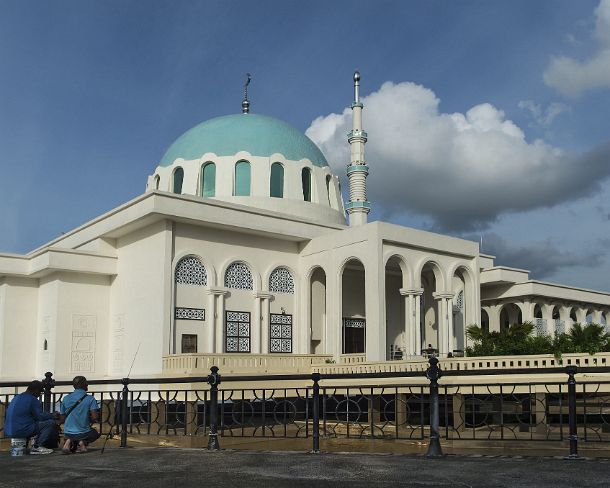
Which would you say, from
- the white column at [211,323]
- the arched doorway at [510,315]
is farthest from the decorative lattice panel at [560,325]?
the white column at [211,323]

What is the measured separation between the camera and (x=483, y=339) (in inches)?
848

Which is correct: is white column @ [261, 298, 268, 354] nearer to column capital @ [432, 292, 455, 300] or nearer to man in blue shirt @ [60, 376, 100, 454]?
column capital @ [432, 292, 455, 300]

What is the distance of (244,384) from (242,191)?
385 inches

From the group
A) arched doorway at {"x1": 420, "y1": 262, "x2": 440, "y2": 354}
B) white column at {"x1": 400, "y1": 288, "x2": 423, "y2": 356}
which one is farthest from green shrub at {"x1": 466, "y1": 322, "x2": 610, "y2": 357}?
arched doorway at {"x1": 420, "y1": 262, "x2": 440, "y2": 354}

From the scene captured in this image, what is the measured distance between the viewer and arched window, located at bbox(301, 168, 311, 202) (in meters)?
27.9

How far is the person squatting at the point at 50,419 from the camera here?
8727 mm

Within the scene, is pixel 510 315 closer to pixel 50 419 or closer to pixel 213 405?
pixel 213 405

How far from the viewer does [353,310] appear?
25266 mm

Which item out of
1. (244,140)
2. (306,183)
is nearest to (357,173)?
(306,183)

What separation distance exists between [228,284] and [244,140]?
7.19 meters

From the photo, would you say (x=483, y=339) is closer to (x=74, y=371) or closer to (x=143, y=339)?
(x=143, y=339)

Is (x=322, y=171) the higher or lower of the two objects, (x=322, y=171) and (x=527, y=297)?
the higher

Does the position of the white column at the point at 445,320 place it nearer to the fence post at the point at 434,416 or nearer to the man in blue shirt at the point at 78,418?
the fence post at the point at 434,416

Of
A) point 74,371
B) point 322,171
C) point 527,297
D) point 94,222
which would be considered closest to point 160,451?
point 74,371
